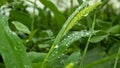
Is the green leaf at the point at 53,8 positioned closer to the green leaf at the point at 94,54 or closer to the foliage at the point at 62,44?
the foliage at the point at 62,44

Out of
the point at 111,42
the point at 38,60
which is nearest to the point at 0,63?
the point at 38,60

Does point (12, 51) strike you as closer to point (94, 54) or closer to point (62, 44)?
point (62, 44)

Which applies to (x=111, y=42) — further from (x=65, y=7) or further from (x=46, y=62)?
(x=65, y=7)

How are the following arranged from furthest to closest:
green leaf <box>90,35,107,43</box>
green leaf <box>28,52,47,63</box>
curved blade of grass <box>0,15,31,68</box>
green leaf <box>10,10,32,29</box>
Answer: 1. green leaf <box>10,10,32,29</box>
2. green leaf <box>90,35,107,43</box>
3. green leaf <box>28,52,47,63</box>
4. curved blade of grass <box>0,15,31,68</box>

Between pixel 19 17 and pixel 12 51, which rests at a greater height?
pixel 12 51

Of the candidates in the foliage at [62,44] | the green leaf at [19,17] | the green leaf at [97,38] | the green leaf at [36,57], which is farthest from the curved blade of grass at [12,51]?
the green leaf at [19,17]

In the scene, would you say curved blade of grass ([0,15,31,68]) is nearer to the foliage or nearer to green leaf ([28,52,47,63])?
the foliage

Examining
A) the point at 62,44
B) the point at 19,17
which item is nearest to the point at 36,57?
the point at 62,44

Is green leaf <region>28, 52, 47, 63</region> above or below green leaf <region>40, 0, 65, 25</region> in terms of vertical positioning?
below

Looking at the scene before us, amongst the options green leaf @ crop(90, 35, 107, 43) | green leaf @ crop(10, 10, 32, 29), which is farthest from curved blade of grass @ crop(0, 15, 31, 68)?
green leaf @ crop(10, 10, 32, 29)
